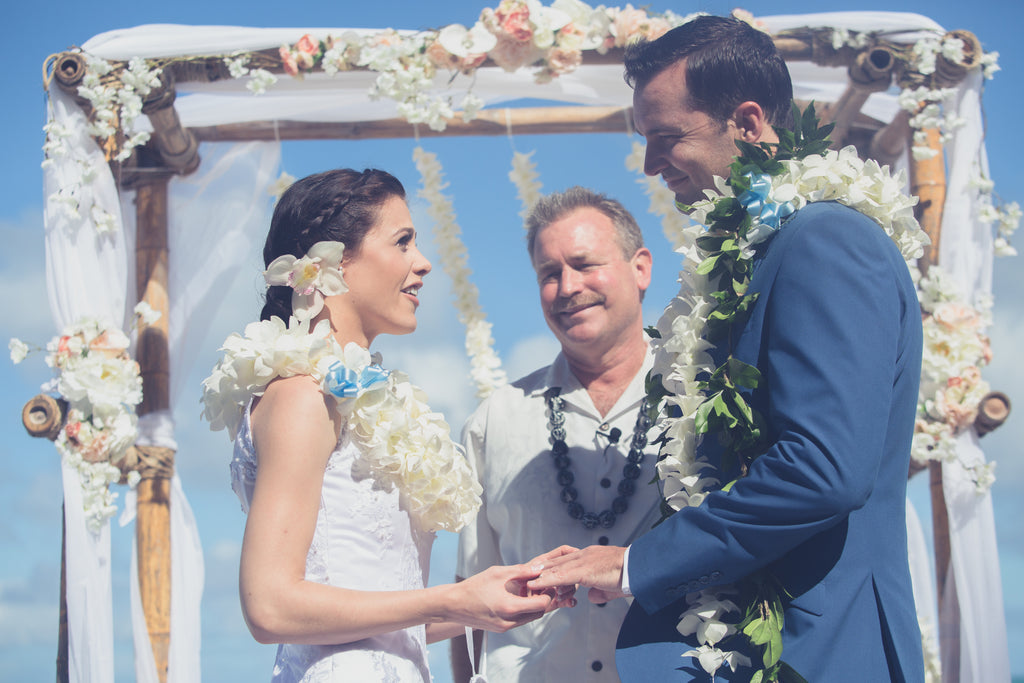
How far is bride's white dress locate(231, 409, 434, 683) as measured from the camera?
Answer: 7.05ft

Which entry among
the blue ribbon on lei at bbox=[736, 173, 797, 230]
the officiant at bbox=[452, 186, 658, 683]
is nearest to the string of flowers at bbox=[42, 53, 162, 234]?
the officiant at bbox=[452, 186, 658, 683]

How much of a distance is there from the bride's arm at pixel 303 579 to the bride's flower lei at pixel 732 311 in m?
0.45

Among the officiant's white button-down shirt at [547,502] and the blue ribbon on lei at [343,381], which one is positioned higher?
the blue ribbon on lei at [343,381]

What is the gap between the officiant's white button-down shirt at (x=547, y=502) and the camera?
2.89 meters

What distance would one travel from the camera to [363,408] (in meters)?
2.22

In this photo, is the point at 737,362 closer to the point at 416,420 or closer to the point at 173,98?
the point at 416,420

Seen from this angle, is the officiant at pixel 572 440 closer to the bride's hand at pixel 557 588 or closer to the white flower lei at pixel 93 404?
the bride's hand at pixel 557 588

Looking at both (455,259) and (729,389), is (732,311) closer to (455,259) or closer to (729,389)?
(729,389)

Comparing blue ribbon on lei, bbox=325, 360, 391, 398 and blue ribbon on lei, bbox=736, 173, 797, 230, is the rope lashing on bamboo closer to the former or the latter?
blue ribbon on lei, bbox=325, 360, 391, 398

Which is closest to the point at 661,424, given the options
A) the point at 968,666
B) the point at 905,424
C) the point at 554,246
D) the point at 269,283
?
the point at 905,424

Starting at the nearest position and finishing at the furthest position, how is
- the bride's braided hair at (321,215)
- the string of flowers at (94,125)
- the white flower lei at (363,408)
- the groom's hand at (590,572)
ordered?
the groom's hand at (590,572)
the white flower lei at (363,408)
the bride's braided hair at (321,215)
the string of flowers at (94,125)

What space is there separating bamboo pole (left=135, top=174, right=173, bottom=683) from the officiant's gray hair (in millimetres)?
2694

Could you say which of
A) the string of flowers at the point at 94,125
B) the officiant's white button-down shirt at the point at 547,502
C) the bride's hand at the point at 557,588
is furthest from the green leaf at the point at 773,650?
the string of flowers at the point at 94,125

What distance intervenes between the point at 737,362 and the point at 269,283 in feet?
4.07
